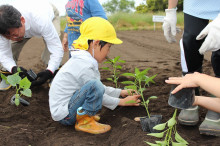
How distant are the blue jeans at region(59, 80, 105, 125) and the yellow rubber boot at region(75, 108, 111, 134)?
0.24 feet

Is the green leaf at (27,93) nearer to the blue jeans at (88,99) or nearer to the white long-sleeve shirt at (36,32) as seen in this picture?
the blue jeans at (88,99)

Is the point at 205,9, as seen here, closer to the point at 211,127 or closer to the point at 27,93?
the point at 211,127

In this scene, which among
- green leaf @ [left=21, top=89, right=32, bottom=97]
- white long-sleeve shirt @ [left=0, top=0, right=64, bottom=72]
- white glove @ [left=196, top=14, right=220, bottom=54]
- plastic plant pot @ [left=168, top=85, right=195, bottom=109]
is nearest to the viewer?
plastic plant pot @ [left=168, top=85, right=195, bottom=109]

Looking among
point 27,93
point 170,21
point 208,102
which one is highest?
point 170,21

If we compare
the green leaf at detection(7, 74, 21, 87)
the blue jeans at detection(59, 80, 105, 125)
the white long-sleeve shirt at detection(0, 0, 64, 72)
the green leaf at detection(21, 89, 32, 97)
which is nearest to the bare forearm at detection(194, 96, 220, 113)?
the blue jeans at detection(59, 80, 105, 125)

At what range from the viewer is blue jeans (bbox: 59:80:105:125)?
1858 mm

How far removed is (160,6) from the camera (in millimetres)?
27125

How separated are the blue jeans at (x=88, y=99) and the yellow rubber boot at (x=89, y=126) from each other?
0.07 meters

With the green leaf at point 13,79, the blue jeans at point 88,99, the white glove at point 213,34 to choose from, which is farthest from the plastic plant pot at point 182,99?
the green leaf at point 13,79

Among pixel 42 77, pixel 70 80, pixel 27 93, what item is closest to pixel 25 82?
pixel 27 93

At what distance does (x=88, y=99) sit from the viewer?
189cm

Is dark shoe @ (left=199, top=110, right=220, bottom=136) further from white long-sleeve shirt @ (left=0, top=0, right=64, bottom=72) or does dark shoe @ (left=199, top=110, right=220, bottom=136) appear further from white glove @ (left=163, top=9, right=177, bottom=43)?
white long-sleeve shirt @ (left=0, top=0, right=64, bottom=72)

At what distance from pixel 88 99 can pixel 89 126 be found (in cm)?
26

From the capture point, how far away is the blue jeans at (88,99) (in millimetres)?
1858
